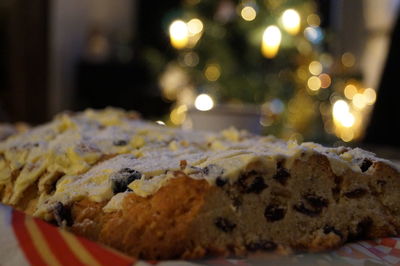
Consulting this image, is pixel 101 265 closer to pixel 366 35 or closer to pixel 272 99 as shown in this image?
pixel 272 99

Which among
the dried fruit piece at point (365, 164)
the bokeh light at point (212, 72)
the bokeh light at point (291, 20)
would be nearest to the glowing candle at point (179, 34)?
the bokeh light at point (212, 72)

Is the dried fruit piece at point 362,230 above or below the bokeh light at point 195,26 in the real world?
below

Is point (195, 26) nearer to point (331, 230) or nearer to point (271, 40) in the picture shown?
point (271, 40)

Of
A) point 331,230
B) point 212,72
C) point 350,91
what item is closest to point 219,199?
point 331,230

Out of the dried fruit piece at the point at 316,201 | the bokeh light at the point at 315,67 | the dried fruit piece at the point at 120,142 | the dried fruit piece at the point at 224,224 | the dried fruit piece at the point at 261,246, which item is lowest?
the dried fruit piece at the point at 261,246

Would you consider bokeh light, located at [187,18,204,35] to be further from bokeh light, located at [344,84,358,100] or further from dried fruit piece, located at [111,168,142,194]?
dried fruit piece, located at [111,168,142,194]

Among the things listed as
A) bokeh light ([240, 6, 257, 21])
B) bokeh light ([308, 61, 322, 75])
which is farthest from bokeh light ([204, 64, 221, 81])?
bokeh light ([308, 61, 322, 75])

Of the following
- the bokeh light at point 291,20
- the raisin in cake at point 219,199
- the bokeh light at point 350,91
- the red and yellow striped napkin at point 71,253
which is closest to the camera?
the red and yellow striped napkin at point 71,253

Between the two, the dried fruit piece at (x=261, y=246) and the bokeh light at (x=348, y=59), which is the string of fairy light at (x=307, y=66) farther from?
the dried fruit piece at (x=261, y=246)
